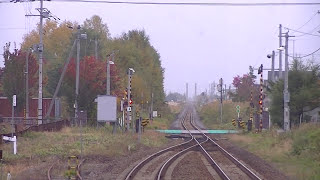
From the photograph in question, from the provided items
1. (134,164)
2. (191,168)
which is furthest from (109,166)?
(191,168)

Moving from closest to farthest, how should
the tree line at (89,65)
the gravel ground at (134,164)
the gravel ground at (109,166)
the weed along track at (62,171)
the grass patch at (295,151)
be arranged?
the weed along track at (62,171) < the gravel ground at (134,164) < the gravel ground at (109,166) < the grass patch at (295,151) < the tree line at (89,65)

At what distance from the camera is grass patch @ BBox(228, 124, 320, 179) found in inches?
715

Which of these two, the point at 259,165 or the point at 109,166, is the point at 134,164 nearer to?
the point at 109,166

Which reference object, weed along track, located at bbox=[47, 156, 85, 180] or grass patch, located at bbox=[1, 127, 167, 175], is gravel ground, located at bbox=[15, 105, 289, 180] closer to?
weed along track, located at bbox=[47, 156, 85, 180]

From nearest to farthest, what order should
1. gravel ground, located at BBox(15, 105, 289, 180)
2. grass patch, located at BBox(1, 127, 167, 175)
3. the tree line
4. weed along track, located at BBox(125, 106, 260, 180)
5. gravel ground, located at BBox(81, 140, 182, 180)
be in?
gravel ground, located at BBox(15, 105, 289, 180)
gravel ground, located at BBox(81, 140, 182, 180)
weed along track, located at BBox(125, 106, 260, 180)
grass patch, located at BBox(1, 127, 167, 175)
the tree line

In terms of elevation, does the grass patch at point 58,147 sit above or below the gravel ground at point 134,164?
above

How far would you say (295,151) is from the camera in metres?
23.3

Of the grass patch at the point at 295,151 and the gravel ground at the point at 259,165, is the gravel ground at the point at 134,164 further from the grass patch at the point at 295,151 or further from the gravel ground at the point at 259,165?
the grass patch at the point at 295,151

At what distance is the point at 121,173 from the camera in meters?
18.3

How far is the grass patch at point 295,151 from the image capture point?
18.2m

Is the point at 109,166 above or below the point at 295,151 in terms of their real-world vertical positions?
below

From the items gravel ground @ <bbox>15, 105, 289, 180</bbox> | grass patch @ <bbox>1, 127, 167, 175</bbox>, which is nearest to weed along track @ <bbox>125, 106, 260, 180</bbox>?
gravel ground @ <bbox>15, 105, 289, 180</bbox>

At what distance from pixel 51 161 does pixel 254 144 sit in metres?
14.6

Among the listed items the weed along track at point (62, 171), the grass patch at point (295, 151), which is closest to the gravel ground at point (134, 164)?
the weed along track at point (62, 171)
